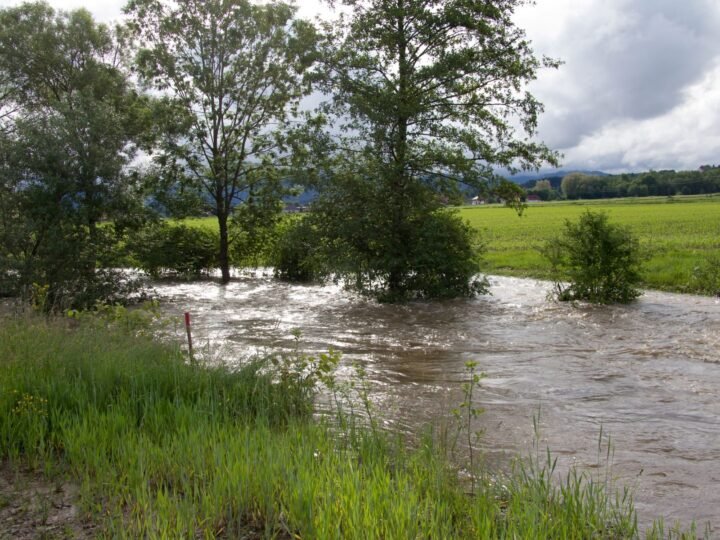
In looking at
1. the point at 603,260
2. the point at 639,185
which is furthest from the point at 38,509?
the point at 639,185

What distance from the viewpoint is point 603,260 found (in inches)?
554

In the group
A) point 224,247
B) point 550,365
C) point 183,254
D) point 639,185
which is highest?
point 639,185

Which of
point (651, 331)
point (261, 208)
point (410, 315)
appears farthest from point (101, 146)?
point (651, 331)

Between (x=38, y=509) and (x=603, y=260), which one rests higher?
(x=603, y=260)

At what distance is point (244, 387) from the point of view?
19.8 ft

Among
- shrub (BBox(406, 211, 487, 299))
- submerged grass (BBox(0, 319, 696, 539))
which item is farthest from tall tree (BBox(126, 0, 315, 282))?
submerged grass (BBox(0, 319, 696, 539))

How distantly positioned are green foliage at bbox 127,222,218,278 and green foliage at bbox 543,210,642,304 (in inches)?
569

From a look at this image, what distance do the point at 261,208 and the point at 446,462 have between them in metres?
19.1

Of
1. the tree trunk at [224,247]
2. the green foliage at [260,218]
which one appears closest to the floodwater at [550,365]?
the tree trunk at [224,247]

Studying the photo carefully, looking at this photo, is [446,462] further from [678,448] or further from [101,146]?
[101,146]

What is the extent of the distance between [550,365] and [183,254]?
699 inches

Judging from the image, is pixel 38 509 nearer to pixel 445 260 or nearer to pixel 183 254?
pixel 445 260

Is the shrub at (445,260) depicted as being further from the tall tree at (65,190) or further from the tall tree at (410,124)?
the tall tree at (65,190)

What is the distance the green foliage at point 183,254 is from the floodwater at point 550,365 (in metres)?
6.09
